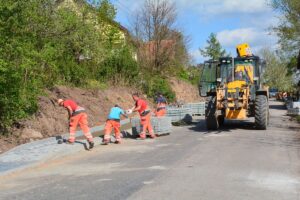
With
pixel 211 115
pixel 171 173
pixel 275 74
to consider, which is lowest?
pixel 171 173

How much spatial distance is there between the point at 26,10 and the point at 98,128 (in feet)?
22.9

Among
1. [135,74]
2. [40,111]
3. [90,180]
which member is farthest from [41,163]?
[135,74]

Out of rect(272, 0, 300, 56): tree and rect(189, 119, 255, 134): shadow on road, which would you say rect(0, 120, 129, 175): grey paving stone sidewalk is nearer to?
rect(189, 119, 255, 134): shadow on road

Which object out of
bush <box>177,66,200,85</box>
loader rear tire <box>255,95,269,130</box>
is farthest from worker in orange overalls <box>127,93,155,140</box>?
bush <box>177,66,200,85</box>

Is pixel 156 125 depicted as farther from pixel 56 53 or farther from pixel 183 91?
pixel 183 91

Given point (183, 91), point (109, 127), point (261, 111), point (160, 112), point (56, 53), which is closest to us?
point (109, 127)

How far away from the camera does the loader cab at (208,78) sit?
20.8 m

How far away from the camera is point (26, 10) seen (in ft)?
46.8

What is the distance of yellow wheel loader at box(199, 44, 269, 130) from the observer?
19.0 meters

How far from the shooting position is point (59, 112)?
62.9 feet

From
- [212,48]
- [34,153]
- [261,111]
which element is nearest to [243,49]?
[261,111]

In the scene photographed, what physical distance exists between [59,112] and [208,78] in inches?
259

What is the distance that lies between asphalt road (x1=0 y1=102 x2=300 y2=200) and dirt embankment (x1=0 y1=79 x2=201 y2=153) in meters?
2.51

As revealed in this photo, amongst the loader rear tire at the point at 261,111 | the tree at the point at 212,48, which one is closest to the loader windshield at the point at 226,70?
the loader rear tire at the point at 261,111
